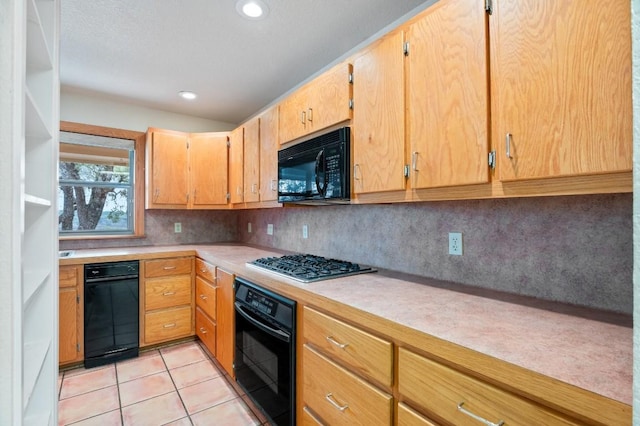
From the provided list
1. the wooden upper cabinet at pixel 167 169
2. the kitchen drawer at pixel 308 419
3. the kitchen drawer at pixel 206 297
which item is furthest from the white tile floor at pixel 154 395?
the wooden upper cabinet at pixel 167 169

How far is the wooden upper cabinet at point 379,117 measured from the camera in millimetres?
1460

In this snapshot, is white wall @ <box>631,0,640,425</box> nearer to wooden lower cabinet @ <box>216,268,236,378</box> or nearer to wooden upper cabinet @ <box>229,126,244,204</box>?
wooden lower cabinet @ <box>216,268,236,378</box>

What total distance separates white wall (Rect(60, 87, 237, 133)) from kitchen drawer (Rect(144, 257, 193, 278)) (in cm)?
150

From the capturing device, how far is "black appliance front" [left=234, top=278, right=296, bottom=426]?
155 cm

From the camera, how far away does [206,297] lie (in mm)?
2697

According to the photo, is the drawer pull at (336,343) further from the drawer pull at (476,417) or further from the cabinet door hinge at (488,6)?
the cabinet door hinge at (488,6)

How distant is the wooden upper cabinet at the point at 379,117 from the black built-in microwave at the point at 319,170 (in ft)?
0.22

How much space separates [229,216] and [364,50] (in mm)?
2844

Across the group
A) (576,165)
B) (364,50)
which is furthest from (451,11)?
(576,165)

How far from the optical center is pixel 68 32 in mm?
1987

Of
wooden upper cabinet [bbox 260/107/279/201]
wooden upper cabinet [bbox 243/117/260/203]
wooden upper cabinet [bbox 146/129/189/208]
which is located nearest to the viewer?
wooden upper cabinet [bbox 260/107/279/201]

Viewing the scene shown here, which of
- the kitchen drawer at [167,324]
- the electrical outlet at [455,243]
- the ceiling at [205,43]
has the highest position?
the ceiling at [205,43]

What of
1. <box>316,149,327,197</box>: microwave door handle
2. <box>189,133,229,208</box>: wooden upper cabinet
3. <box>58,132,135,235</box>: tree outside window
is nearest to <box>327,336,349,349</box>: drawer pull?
<box>316,149,327,197</box>: microwave door handle

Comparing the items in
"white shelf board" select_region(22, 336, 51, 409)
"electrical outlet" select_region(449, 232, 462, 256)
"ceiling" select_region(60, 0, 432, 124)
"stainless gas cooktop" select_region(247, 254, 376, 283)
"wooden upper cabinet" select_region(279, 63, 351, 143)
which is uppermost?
"ceiling" select_region(60, 0, 432, 124)
